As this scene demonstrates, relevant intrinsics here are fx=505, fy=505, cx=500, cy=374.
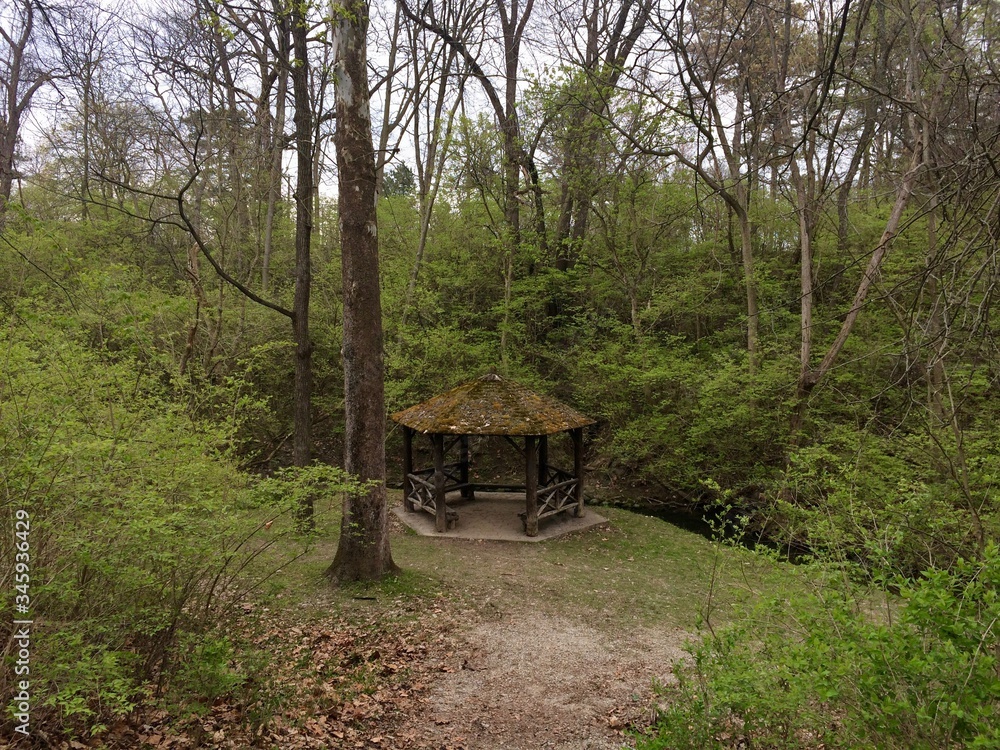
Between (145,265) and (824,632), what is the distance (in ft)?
56.6

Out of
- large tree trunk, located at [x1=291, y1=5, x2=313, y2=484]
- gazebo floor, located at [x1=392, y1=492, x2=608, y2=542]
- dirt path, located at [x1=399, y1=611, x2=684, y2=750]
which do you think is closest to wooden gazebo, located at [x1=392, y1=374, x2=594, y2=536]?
gazebo floor, located at [x1=392, y1=492, x2=608, y2=542]

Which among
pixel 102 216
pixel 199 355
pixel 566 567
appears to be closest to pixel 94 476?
pixel 566 567

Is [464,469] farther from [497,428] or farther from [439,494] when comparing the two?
[497,428]

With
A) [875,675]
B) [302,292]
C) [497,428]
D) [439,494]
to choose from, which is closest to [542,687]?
[875,675]

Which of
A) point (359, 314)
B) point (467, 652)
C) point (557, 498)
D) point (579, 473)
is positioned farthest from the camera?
point (579, 473)

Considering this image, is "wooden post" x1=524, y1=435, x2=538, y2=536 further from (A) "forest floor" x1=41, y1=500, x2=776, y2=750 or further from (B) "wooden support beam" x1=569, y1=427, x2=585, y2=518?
(B) "wooden support beam" x1=569, y1=427, x2=585, y2=518

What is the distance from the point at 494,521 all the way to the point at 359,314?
17.6 ft

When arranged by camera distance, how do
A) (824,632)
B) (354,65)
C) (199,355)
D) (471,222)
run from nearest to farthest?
(824,632) → (354,65) → (199,355) → (471,222)

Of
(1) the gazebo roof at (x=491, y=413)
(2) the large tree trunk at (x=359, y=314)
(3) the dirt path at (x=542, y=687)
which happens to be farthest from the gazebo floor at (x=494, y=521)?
(3) the dirt path at (x=542, y=687)

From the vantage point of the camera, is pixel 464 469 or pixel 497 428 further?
pixel 464 469

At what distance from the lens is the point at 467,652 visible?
5188 mm

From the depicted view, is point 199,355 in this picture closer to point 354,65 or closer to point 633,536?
point 354,65

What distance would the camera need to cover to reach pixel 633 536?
939cm

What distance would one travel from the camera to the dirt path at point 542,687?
3.92 m
